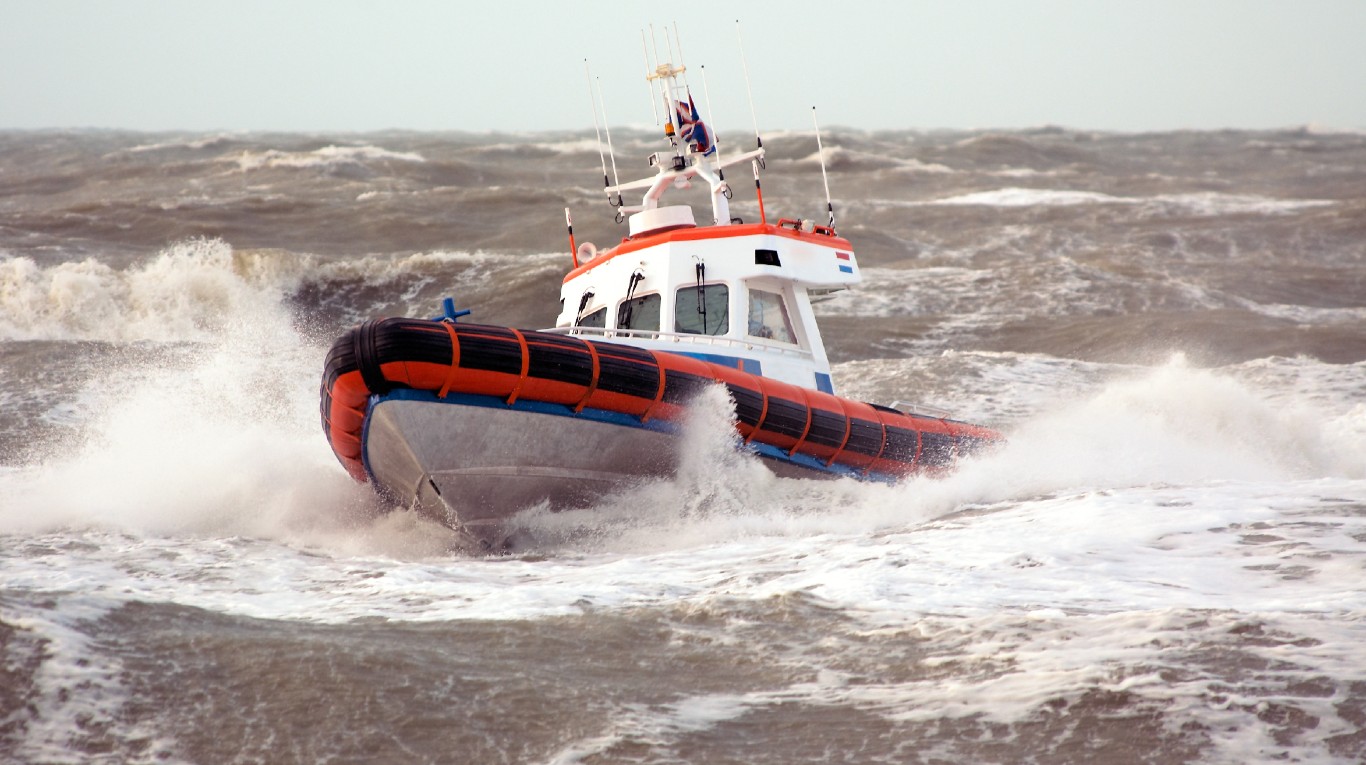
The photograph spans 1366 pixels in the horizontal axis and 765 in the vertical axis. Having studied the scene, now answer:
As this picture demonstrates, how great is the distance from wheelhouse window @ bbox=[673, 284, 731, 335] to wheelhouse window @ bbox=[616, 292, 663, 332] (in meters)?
0.14

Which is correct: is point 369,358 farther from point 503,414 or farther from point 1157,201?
point 1157,201

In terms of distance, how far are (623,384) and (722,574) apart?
4.71 ft

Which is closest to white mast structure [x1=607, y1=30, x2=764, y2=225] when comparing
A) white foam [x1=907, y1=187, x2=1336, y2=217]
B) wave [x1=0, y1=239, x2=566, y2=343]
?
wave [x1=0, y1=239, x2=566, y2=343]

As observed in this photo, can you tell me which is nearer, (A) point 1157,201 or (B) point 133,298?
(B) point 133,298

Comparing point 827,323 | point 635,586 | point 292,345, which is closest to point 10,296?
point 292,345

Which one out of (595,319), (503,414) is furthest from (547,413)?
(595,319)

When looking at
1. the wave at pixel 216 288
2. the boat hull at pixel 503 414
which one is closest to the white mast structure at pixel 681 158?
the boat hull at pixel 503 414

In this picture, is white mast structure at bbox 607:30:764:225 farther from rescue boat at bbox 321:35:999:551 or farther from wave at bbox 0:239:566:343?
wave at bbox 0:239:566:343

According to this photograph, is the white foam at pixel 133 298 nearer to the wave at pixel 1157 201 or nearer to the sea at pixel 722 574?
the sea at pixel 722 574

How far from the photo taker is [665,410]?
6.59 meters

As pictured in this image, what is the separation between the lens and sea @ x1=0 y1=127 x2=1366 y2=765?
344cm

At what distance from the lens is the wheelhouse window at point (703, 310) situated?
7910 millimetres

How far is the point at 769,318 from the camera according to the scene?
821 cm

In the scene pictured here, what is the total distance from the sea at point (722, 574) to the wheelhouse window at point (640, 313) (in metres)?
1.40
